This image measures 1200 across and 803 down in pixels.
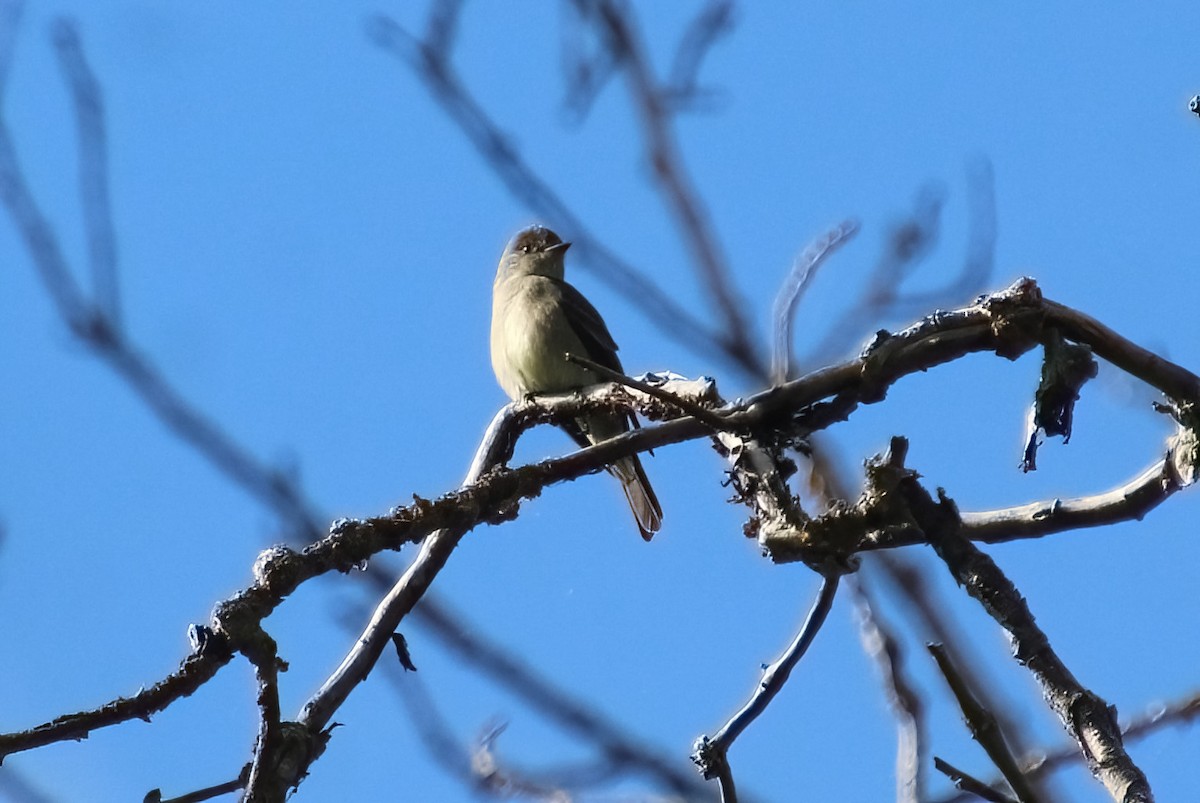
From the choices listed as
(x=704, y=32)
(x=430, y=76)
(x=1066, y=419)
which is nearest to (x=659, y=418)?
(x=1066, y=419)

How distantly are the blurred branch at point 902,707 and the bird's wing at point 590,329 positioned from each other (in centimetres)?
378

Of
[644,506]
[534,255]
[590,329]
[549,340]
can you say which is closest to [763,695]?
[644,506]

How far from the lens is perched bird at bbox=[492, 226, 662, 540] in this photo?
20.2 feet

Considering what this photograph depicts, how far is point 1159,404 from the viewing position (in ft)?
7.01

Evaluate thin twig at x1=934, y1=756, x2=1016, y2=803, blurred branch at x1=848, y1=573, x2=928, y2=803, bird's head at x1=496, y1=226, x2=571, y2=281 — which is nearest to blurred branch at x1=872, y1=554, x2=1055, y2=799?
blurred branch at x1=848, y1=573, x2=928, y2=803

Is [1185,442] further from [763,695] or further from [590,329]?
[590,329]

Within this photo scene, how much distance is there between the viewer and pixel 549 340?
6.83m

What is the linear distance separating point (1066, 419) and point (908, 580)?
988 mm

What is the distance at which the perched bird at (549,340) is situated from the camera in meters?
6.16

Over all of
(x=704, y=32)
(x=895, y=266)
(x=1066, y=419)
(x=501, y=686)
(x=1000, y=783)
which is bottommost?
(x=1000, y=783)

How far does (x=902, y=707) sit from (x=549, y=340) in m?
4.01

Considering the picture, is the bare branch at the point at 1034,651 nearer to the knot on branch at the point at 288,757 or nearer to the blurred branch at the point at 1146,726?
the blurred branch at the point at 1146,726

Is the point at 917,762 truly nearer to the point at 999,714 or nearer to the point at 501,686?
the point at 999,714

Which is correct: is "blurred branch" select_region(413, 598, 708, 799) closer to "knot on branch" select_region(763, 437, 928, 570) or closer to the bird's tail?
"knot on branch" select_region(763, 437, 928, 570)
